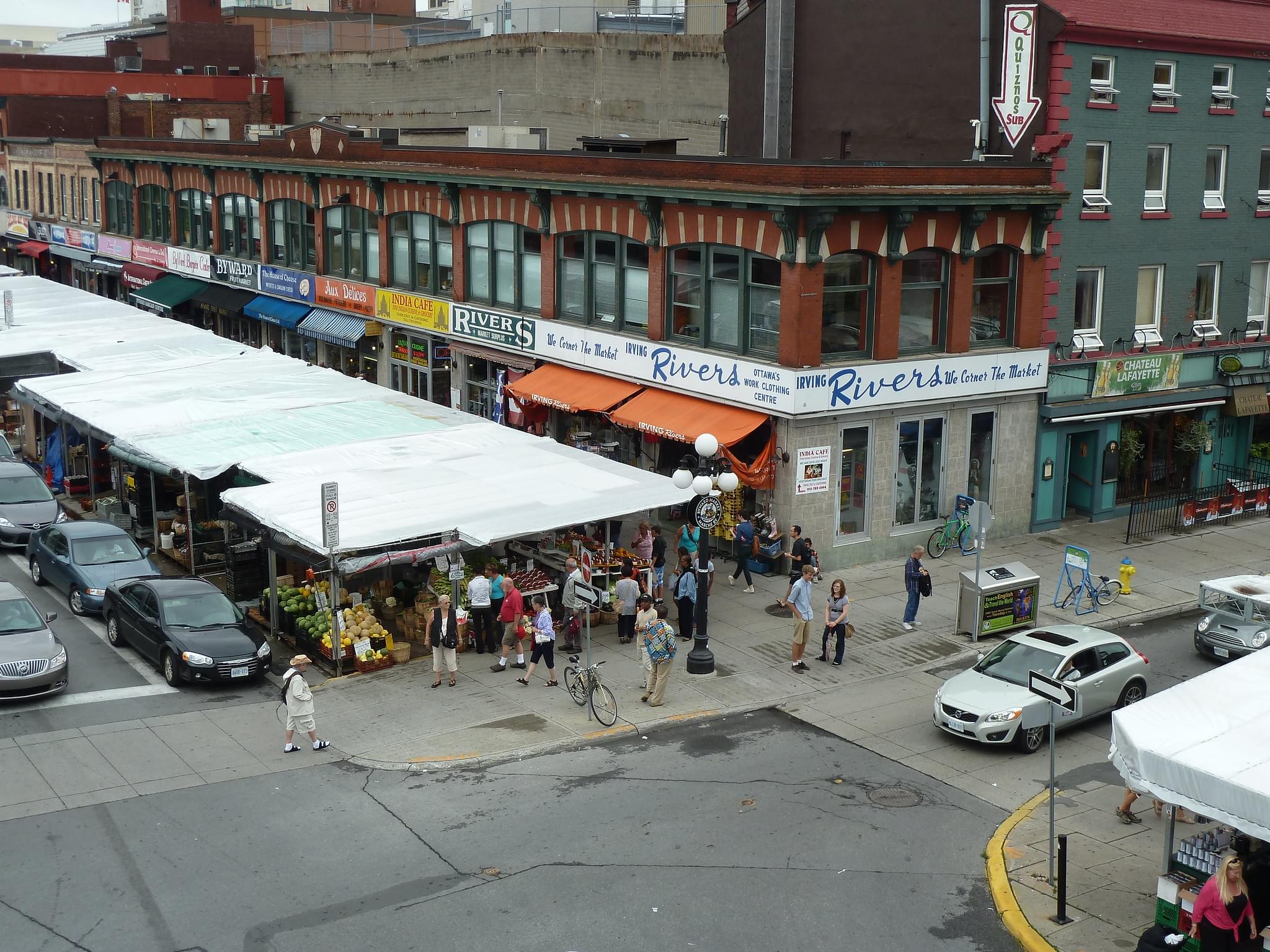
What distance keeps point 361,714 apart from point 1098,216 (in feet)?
70.0

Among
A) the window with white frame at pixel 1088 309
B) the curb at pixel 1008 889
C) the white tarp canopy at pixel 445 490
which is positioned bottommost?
the curb at pixel 1008 889

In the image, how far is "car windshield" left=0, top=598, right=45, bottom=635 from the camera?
69.6ft

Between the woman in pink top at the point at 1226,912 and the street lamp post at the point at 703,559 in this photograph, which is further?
the street lamp post at the point at 703,559

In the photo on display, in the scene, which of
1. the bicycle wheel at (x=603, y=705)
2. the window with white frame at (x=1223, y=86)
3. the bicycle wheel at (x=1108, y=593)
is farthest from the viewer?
the window with white frame at (x=1223, y=86)

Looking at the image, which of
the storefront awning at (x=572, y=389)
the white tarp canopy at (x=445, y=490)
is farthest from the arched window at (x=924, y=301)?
the white tarp canopy at (x=445, y=490)

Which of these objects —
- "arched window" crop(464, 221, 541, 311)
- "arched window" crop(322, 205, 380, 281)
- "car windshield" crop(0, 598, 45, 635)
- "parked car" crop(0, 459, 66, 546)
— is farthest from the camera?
"arched window" crop(322, 205, 380, 281)

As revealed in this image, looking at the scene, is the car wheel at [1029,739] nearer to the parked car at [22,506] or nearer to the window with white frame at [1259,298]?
the window with white frame at [1259,298]

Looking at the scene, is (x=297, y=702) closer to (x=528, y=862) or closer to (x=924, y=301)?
(x=528, y=862)

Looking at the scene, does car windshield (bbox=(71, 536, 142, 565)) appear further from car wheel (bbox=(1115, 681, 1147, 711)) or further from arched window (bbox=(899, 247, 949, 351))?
car wheel (bbox=(1115, 681, 1147, 711))

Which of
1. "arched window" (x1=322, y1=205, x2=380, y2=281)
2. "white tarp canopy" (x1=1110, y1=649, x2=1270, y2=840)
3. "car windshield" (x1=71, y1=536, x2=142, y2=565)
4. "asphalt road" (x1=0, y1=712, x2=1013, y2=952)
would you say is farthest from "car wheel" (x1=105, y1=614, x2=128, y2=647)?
"arched window" (x1=322, y1=205, x2=380, y2=281)

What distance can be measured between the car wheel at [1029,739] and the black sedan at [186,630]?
11972 mm

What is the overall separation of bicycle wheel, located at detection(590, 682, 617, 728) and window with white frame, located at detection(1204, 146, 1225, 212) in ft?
74.9

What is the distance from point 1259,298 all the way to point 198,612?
1116 inches

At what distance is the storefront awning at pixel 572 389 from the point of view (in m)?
32.1
